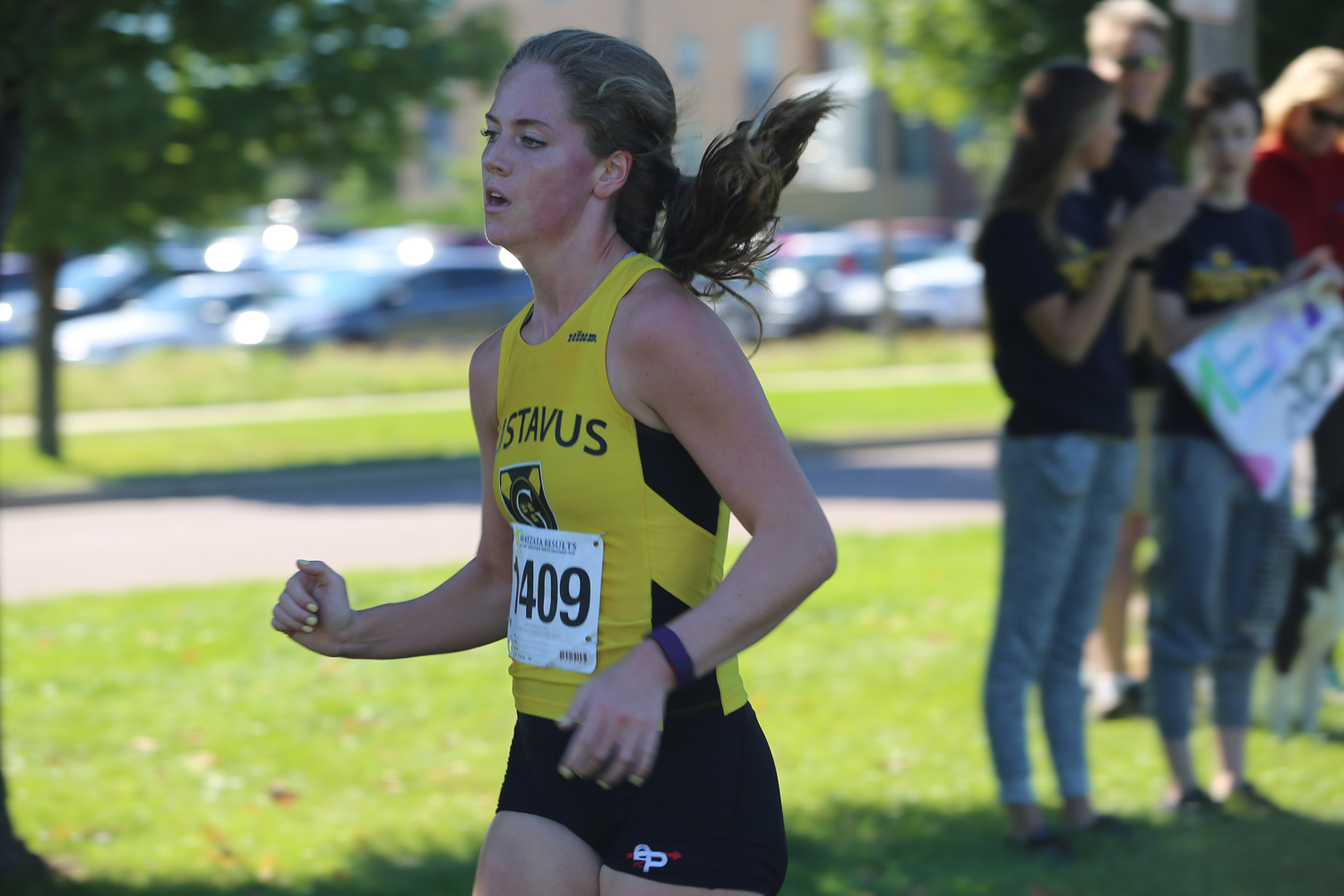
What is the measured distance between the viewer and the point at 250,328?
81.0 feet

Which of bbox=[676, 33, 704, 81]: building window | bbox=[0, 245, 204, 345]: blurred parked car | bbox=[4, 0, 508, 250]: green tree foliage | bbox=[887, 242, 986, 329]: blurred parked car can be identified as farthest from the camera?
bbox=[676, 33, 704, 81]: building window

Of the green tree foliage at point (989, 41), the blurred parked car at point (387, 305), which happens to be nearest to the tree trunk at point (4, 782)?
the green tree foliage at point (989, 41)

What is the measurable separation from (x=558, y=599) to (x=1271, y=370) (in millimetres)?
3113

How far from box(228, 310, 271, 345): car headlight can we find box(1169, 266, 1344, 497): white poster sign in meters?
21.2

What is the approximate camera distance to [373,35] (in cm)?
1255

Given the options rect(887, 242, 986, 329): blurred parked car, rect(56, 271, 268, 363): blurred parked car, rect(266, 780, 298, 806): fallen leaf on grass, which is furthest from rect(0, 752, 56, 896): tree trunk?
rect(887, 242, 986, 329): blurred parked car

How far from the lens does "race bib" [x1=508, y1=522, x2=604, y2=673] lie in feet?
7.50

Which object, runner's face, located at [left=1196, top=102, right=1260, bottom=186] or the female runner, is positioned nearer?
the female runner

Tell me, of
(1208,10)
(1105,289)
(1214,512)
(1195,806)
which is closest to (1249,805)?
(1195,806)

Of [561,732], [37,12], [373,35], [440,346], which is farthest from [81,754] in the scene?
[440,346]

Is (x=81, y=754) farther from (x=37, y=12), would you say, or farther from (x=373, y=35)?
(x=373, y=35)

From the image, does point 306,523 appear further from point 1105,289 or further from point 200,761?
point 1105,289

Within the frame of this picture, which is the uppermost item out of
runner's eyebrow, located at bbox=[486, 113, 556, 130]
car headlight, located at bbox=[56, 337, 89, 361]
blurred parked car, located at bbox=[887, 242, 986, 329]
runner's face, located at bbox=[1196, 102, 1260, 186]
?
runner's eyebrow, located at bbox=[486, 113, 556, 130]

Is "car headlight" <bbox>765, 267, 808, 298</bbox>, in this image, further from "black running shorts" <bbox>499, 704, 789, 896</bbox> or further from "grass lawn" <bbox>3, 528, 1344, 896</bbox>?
"black running shorts" <bbox>499, 704, 789, 896</bbox>
